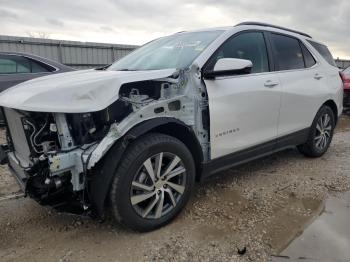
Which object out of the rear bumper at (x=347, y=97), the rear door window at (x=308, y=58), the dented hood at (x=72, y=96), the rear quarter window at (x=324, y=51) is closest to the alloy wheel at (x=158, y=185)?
the dented hood at (x=72, y=96)

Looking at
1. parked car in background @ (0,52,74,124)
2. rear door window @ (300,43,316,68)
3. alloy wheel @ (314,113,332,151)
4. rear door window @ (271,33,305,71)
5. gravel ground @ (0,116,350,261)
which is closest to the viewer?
gravel ground @ (0,116,350,261)

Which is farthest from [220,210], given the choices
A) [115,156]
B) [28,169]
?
[28,169]

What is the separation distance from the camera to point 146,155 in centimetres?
289

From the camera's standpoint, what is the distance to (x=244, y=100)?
3.67 m

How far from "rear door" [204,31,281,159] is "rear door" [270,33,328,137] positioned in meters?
0.20

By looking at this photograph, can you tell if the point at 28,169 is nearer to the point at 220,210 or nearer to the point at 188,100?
the point at 188,100

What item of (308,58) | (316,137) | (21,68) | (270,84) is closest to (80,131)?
(270,84)

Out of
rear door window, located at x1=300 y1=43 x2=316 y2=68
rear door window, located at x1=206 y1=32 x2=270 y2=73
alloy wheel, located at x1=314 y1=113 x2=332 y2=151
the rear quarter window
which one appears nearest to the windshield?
rear door window, located at x1=206 y1=32 x2=270 y2=73

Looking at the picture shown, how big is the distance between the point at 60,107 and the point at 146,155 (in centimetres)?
76

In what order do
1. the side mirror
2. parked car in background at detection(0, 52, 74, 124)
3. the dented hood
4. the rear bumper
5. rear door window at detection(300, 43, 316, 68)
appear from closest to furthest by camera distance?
the dented hood
the side mirror
rear door window at detection(300, 43, 316, 68)
parked car in background at detection(0, 52, 74, 124)
the rear bumper

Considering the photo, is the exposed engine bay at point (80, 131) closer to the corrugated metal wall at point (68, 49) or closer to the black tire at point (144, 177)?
the black tire at point (144, 177)

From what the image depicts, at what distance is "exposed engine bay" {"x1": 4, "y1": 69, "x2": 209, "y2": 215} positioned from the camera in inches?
104

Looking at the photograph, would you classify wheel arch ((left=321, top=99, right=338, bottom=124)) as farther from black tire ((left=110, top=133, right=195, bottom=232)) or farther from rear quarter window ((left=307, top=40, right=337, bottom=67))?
black tire ((left=110, top=133, right=195, bottom=232))

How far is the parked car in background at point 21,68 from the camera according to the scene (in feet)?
21.1
